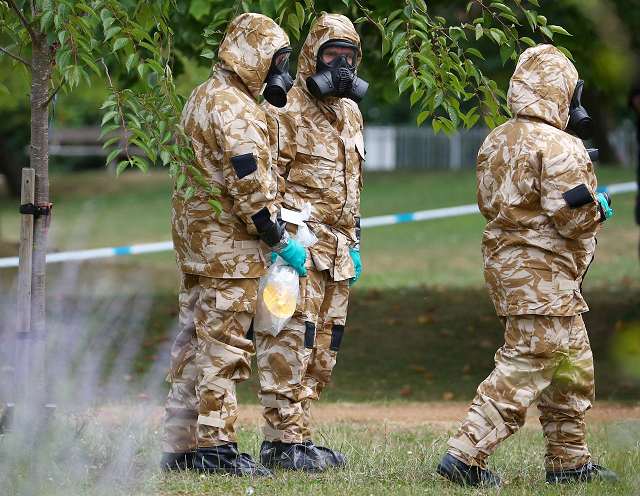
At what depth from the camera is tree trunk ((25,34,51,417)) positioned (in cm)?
459

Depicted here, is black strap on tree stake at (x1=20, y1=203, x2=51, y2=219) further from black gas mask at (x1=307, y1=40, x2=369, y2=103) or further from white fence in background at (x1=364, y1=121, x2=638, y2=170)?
white fence in background at (x1=364, y1=121, x2=638, y2=170)

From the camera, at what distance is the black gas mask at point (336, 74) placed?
486 centimetres

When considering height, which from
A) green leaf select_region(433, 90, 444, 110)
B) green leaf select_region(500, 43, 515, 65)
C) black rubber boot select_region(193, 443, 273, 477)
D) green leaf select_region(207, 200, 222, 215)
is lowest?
black rubber boot select_region(193, 443, 273, 477)

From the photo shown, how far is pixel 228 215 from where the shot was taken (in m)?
4.47

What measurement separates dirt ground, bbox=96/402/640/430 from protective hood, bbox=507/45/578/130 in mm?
2643

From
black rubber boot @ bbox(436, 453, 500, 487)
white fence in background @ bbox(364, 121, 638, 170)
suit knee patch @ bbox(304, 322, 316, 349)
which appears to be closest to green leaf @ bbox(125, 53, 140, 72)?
suit knee patch @ bbox(304, 322, 316, 349)

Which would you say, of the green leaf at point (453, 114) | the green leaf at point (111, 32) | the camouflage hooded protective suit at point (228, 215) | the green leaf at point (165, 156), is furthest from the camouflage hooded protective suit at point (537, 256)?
the green leaf at point (111, 32)

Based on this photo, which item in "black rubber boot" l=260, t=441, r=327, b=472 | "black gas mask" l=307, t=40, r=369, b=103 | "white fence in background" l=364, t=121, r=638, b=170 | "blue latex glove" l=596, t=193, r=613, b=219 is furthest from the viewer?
"white fence in background" l=364, t=121, r=638, b=170

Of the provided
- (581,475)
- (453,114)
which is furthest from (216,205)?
(581,475)

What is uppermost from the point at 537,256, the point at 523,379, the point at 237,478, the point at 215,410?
the point at 537,256

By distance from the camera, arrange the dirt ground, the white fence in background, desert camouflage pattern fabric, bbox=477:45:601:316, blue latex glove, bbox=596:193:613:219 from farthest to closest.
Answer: the white fence in background < the dirt ground < blue latex glove, bbox=596:193:613:219 < desert camouflage pattern fabric, bbox=477:45:601:316

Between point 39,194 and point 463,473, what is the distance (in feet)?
8.18

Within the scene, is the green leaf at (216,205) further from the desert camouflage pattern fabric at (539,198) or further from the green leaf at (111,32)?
the desert camouflage pattern fabric at (539,198)

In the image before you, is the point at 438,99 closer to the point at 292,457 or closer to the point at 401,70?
the point at 401,70
